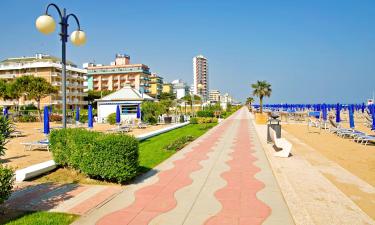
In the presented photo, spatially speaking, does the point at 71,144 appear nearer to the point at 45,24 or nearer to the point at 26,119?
the point at 45,24

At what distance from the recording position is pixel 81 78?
78500 mm

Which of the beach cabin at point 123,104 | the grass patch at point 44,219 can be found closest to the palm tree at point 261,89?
the beach cabin at point 123,104

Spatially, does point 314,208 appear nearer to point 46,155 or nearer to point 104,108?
point 46,155

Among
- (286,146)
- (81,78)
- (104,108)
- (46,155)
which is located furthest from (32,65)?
(286,146)

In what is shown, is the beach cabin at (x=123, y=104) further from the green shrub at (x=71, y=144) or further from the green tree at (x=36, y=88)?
the green shrub at (x=71, y=144)

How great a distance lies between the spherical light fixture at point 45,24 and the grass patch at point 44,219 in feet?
14.9

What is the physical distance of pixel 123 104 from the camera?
2994 centimetres

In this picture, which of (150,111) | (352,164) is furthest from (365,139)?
(150,111)

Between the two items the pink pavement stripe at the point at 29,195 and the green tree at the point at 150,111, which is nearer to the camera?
the pink pavement stripe at the point at 29,195

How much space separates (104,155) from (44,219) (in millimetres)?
2240

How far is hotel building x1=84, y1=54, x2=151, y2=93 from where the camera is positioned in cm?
9862

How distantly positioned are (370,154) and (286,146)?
3.79 m

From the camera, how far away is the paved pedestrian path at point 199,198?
16.4 ft

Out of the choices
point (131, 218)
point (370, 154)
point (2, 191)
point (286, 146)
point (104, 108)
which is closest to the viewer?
point (2, 191)
